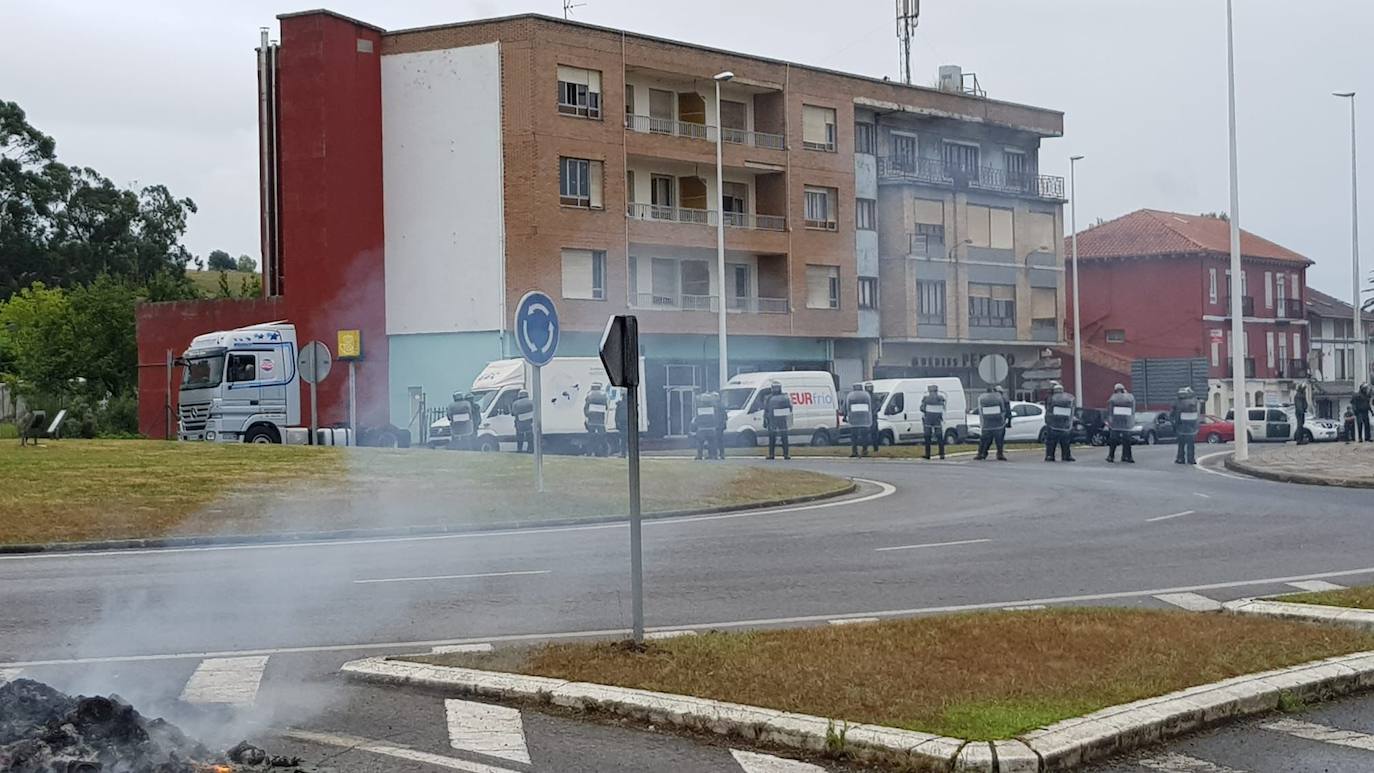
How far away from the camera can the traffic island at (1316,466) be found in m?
25.3

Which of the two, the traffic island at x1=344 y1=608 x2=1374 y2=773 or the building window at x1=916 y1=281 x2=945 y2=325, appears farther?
the building window at x1=916 y1=281 x2=945 y2=325

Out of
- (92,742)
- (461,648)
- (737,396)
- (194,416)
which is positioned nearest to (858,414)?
(737,396)

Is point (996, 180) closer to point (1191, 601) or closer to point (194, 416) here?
point (1191, 601)

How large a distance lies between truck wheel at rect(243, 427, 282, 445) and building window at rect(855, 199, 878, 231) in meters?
26.1

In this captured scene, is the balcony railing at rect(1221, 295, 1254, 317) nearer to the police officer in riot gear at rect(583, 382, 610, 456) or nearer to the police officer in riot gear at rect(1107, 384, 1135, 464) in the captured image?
the police officer in riot gear at rect(1107, 384, 1135, 464)

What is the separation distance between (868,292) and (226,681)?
48561 millimetres

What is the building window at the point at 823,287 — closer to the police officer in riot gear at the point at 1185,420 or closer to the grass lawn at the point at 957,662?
the police officer in riot gear at the point at 1185,420

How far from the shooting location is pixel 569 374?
116 ft

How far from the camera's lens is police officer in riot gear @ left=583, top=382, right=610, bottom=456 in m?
30.3

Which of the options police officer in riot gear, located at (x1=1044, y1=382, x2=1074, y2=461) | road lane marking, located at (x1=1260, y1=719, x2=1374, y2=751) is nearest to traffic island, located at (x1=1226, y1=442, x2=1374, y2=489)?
police officer in riot gear, located at (x1=1044, y1=382, x2=1074, y2=461)

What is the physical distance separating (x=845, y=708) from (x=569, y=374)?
28.6 metres

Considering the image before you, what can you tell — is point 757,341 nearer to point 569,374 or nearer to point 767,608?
point 569,374

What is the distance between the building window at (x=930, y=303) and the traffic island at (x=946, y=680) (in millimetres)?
38097

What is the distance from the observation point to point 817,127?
5225 centimetres
